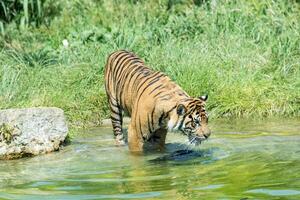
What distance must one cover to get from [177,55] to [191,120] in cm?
341

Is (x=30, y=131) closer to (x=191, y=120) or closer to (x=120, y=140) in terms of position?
(x=120, y=140)

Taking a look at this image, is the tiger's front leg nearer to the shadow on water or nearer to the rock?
the shadow on water

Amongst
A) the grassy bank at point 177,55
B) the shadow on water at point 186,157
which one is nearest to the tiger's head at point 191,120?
the shadow on water at point 186,157

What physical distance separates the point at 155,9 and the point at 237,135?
545 cm

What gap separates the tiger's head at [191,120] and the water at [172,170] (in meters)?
0.23

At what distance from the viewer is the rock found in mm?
7125

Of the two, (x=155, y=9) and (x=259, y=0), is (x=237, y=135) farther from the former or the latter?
(x=155, y=9)

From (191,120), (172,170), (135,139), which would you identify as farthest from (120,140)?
(172,170)

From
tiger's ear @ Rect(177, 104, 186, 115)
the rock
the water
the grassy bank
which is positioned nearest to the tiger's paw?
the water

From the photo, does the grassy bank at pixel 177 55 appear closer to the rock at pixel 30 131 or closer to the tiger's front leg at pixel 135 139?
the rock at pixel 30 131

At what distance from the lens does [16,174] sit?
20.5ft


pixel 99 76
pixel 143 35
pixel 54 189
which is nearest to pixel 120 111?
pixel 99 76

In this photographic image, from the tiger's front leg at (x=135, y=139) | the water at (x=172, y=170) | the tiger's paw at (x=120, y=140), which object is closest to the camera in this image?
the water at (x=172, y=170)

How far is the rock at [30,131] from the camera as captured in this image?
23.4 feet
